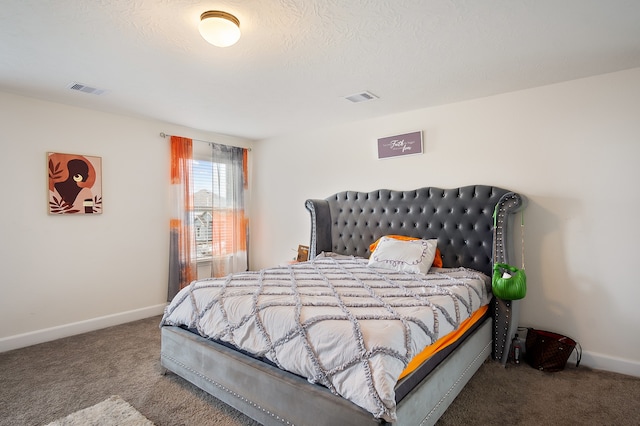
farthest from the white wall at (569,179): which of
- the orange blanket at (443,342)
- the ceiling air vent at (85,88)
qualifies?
the ceiling air vent at (85,88)

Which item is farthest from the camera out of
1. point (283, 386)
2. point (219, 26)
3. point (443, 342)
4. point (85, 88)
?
point (85, 88)

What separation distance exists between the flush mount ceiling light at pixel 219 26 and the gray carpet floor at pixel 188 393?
2.12 metres

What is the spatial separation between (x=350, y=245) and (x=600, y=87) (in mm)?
2779

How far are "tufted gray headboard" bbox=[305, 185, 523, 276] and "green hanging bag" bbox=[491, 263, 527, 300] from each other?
159 millimetres

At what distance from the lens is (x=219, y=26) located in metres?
1.82

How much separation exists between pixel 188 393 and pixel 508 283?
2.52 meters

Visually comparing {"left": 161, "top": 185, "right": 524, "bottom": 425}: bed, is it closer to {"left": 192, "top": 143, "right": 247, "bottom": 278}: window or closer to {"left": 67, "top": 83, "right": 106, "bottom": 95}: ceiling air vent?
{"left": 192, "top": 143, "right": 247, "bottom": 278}: window

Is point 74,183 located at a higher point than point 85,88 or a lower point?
lower

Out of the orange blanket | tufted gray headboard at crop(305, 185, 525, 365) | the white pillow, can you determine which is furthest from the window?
the orange blanket

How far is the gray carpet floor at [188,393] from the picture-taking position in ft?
6.52

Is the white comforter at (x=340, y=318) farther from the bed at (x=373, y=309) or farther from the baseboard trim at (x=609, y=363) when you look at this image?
the baseboard trim at (x=609, y=363)

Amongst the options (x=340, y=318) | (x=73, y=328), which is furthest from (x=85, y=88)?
(x=340, y=318)

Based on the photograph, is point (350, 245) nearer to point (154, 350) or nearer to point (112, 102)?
point (154, 350)

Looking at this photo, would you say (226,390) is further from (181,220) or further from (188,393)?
(181,220)
